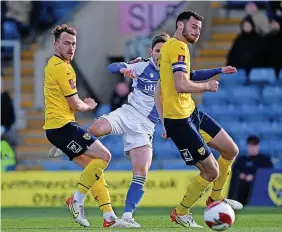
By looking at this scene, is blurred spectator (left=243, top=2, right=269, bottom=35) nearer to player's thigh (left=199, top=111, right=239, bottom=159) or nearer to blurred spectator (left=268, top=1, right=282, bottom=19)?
blurred spectator (left=268, top=1, right=282, bottom=19)

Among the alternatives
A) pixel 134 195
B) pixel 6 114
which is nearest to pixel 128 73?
pixel 134 195

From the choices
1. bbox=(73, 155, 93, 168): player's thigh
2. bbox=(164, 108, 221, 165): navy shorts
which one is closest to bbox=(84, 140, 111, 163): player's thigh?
bbox=(73, 155, 93, 168): player's thigh

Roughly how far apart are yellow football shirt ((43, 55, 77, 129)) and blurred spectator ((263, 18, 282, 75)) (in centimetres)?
900

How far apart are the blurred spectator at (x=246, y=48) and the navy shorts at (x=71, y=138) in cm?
866

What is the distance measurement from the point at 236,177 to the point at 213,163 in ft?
20.8

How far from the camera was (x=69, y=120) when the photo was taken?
11.9m

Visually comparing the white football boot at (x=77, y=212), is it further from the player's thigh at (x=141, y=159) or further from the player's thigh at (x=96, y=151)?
the player's thigh at (x=141, y=159)

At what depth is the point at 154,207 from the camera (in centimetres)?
1786

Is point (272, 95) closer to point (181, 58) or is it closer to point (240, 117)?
point (240, 117)

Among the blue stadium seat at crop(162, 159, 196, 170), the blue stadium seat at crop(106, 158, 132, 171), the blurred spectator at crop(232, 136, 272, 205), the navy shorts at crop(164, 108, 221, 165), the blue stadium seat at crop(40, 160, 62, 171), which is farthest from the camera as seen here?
the blue stadium seat at crop(40, 160, 62, 171)

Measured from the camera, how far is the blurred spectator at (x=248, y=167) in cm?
1747

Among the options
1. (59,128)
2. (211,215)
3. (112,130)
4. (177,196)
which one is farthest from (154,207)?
(211,215)

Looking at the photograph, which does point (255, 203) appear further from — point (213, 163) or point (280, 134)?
point (213, 163)

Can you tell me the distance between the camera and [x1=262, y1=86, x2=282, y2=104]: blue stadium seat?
2036 cm
